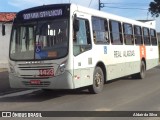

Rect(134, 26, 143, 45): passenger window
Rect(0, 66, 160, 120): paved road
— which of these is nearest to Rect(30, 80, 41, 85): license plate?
Rect(0, 66, 160, 120): paved road

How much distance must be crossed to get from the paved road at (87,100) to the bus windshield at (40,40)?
1417mm

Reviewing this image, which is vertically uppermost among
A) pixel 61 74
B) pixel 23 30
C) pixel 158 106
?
pixel 23 30

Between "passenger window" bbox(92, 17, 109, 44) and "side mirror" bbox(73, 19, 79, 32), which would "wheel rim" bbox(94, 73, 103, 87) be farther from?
"side mirror" bbox(73, 19, 79, 32)

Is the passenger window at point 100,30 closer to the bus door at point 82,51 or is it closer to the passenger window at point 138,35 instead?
the bus door at point 82,51

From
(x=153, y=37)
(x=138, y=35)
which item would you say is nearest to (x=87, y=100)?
(x=138, y=35)

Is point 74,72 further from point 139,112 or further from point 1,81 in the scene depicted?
point 1,81

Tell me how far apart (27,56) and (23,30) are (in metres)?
0.98

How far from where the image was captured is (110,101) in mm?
12234

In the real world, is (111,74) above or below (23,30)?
below

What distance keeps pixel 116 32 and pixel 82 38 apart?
3.44m

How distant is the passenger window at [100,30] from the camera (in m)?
14.2

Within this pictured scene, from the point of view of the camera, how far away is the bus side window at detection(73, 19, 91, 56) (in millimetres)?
12742

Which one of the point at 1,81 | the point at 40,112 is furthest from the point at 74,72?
the point at 1,81

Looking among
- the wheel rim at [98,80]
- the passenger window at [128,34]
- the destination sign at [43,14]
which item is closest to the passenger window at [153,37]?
the passenger window at [128,34]
